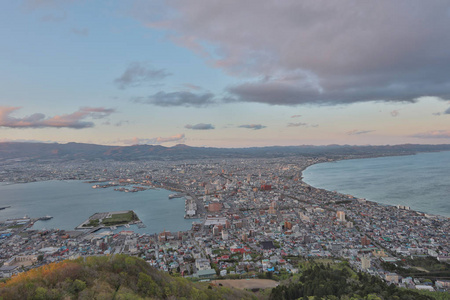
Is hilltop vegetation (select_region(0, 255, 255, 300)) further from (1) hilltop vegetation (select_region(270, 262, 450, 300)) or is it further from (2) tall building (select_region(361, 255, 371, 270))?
(2) tall building (select_region(361, 255, 371, 270))

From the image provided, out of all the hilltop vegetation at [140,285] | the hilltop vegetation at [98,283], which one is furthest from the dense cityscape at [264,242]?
the hilltop vegetation at [98,283]

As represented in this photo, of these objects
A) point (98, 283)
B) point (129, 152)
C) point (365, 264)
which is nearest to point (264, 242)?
point (365, 264)

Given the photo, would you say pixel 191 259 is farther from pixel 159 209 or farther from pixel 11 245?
pixel 159 209

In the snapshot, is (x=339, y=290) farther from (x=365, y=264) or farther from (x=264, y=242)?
(x=264, y=242)

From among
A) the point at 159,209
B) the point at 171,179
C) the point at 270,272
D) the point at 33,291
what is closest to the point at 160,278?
the point at 33,291

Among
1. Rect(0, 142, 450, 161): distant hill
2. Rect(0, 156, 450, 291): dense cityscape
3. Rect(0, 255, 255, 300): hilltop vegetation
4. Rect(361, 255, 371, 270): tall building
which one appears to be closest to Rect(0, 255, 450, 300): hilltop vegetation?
Rect(0, 255, 255, 300): hilltop vegetation

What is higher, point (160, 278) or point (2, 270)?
point (160, 278)
